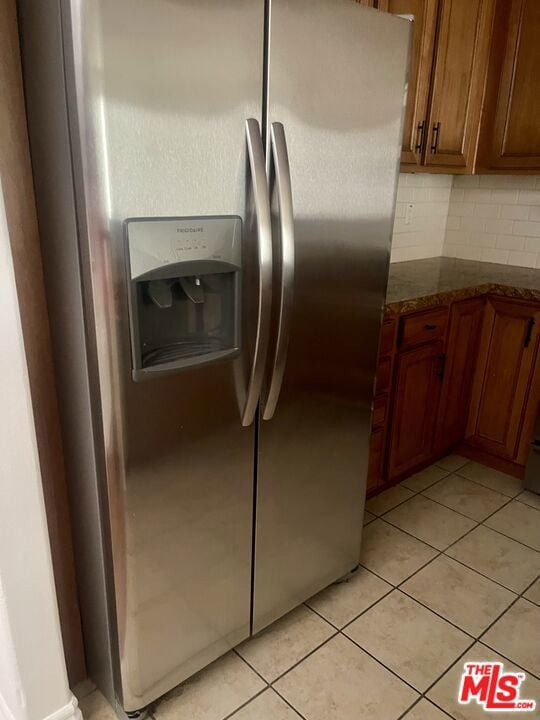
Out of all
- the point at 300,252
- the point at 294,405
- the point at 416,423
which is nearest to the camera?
the point at 300,252

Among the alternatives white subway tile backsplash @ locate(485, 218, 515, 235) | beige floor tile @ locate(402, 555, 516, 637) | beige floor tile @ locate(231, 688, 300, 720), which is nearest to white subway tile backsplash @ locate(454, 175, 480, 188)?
white subway tile backsplash @ locate(485, 218, 515, 235)

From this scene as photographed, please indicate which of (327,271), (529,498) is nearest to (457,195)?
(529,498)

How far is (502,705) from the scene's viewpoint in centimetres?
155

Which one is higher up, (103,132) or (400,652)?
(103,132)

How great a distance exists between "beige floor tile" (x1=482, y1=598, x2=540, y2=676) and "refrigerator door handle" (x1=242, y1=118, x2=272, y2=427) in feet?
3.92

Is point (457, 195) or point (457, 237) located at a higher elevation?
point (457, 195)

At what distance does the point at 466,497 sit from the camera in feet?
8.30

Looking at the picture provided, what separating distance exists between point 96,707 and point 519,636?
130cm

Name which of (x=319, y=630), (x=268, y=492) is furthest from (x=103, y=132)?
(x=319, y=630)

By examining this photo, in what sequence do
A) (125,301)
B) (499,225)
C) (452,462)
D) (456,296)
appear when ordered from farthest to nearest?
(499,225) < (452,462) < (456,296) < (125,301)

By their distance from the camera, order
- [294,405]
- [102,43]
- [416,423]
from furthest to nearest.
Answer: [416,423], [294,405], [102,43]

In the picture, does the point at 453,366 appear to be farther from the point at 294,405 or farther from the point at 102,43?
the point at 102,43

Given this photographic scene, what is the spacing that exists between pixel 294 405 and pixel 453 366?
4.35 ft

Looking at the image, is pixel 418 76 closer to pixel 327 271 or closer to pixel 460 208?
pixel 460 208
